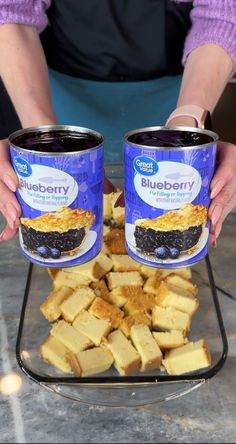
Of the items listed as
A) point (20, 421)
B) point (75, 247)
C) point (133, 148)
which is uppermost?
point (133, 148)

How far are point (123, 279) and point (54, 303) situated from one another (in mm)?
106

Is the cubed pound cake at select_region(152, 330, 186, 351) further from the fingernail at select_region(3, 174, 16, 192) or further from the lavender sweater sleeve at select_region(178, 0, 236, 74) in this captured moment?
the lavender sweater sleeve at select_region(178, 0, 236, 74)

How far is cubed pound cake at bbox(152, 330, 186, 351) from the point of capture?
0.74 meters

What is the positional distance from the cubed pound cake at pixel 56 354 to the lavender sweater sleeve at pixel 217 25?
1.88 ft

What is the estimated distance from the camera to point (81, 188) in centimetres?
67

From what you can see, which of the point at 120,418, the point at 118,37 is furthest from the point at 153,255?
the point at 118,37

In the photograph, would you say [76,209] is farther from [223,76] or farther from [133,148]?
[223,76]

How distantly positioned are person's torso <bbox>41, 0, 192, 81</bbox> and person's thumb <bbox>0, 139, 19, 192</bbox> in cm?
46

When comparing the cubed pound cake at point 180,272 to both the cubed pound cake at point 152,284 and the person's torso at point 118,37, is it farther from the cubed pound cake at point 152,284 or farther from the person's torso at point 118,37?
the person's torso at point 118,37

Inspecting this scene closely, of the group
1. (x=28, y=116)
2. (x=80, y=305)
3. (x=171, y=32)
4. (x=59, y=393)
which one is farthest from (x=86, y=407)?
(x=171, y=32)

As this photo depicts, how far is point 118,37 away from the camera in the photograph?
1137 millimetres

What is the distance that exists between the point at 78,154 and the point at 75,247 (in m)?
0.12

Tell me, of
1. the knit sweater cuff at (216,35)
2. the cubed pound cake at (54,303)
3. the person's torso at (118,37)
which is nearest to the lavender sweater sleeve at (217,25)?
the knit sweater cuff at (216,35)

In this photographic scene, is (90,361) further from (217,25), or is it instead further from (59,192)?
(217,25)
